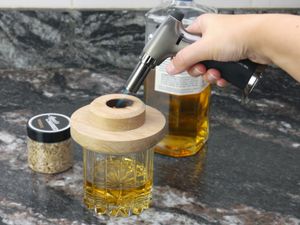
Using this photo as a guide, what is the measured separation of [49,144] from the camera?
0.78 meters

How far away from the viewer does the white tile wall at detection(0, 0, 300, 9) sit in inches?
42.6

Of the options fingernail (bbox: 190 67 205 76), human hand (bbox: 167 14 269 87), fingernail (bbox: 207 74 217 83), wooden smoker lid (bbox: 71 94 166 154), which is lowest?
wooden smoker lid (bbox: 71 94 166 154)

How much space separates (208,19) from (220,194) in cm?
23

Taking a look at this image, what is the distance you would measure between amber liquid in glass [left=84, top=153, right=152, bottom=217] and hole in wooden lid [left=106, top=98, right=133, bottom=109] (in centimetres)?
7

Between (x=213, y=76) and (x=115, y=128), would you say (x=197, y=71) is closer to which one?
(x=213, y=76)

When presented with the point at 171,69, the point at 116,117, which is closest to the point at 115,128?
the point at 116,117

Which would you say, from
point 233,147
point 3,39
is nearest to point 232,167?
point 233,147

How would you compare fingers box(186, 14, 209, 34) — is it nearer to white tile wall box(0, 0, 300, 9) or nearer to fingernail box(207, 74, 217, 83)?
fingernail box(207, 74, 217, 83)

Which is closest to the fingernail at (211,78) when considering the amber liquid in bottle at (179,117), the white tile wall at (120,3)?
the amber liquid in bottle at (179,117)

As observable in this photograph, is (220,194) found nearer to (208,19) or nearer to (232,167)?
(232,167)

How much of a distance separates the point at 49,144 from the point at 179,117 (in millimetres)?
211

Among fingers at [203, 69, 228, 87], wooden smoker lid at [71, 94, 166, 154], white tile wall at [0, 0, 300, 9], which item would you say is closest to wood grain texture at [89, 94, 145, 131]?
wooden smoker lid at [71, 94, 166, 154]

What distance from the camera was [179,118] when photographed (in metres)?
0.89

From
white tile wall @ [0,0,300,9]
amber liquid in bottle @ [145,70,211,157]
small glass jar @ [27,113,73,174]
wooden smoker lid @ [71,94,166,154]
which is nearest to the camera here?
wooden smoker lid @ [71,94,166,154]
